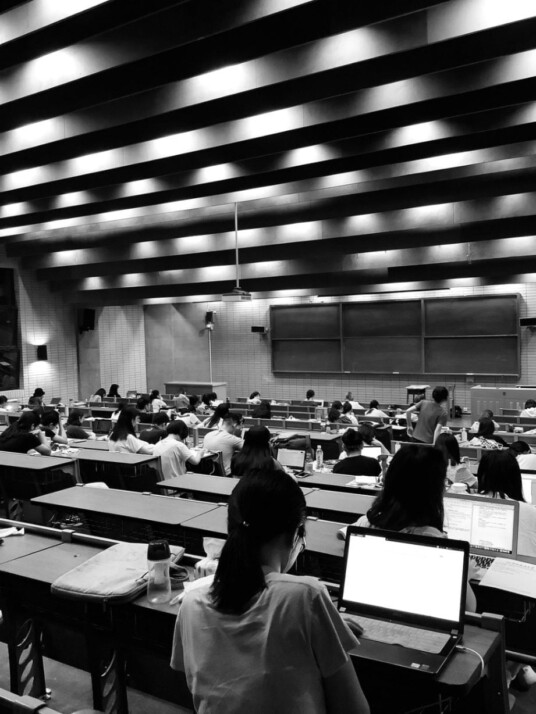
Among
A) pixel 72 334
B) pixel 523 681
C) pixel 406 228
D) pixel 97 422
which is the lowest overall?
pixel 523 681

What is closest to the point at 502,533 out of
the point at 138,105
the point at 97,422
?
the point at 138,105

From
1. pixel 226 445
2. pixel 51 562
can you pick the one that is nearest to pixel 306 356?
pixel 226 445

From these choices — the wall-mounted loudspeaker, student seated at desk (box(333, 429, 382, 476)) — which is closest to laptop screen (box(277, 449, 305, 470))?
student seated at desk (box(333, 429, 382, 476))

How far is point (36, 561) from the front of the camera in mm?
3012

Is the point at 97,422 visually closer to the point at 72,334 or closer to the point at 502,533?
the point at 72,334

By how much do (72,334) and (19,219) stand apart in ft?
23.4

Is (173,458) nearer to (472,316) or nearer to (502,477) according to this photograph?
(502,477)

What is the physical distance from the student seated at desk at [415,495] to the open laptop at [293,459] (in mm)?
3701

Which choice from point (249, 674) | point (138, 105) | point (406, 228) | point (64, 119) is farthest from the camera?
point (406, 228)

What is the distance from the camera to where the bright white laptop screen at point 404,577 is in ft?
6.98

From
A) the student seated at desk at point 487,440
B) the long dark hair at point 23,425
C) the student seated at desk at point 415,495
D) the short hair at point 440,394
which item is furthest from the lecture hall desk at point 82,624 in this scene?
the short hair at point 440,394

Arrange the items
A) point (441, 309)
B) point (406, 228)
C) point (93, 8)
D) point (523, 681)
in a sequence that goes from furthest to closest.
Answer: point (441, 309) → point (406, 228) → point (93, 8) → point (523, 681)

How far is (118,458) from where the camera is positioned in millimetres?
6168

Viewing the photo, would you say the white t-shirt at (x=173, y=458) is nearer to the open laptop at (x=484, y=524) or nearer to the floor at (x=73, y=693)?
the floor at (x=73, y=693)
